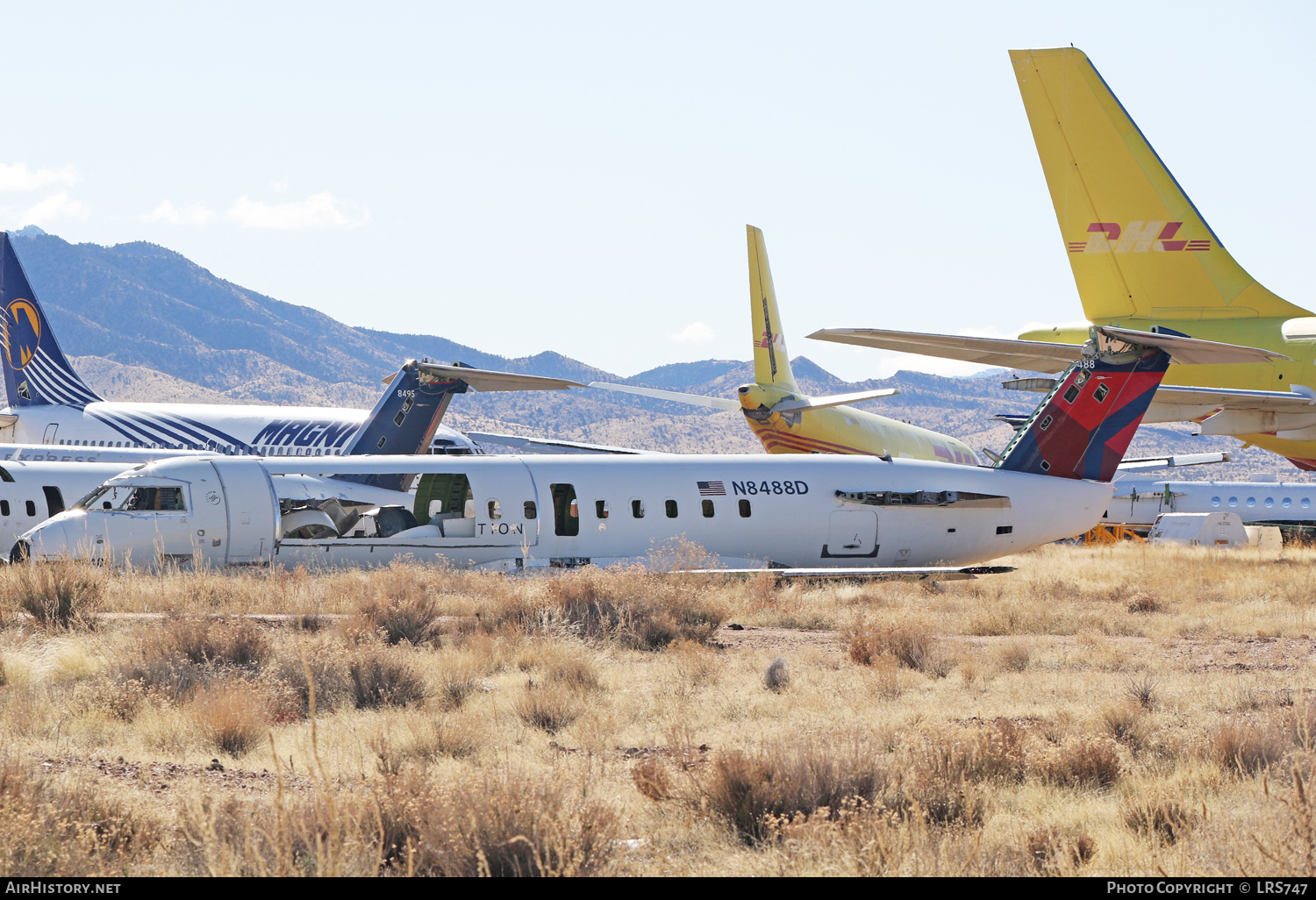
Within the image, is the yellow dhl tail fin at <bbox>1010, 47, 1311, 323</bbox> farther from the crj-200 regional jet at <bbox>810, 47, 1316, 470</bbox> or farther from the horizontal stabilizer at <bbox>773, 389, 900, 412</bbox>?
the horizontal stabilizer at <bbox>773, 389, 900, 412</bbox>

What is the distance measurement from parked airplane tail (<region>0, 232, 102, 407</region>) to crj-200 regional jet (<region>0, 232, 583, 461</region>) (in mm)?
36

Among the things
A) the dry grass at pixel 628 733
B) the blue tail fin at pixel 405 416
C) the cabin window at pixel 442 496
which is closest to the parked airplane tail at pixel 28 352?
the blue tail fin at pixel 405 416

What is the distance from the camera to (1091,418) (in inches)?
878

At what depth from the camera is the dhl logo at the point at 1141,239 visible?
23.1 metres

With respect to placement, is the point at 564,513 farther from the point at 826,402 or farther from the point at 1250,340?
the point at 826,402

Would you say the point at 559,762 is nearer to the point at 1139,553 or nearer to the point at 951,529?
the point at 951,529

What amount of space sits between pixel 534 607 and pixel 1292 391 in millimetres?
16661

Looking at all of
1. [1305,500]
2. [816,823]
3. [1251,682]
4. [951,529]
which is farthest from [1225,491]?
[816,823]

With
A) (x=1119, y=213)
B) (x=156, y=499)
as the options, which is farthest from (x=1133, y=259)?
(x=156, y=499)

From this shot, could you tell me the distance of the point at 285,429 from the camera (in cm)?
3862

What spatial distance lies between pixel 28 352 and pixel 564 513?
35804 millimetres

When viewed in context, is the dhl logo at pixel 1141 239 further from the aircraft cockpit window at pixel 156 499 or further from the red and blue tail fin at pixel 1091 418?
the aircraft cockpit window at pixel 156 499

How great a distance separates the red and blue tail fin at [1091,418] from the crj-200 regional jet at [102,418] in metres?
16.9

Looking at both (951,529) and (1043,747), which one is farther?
(951,529)
